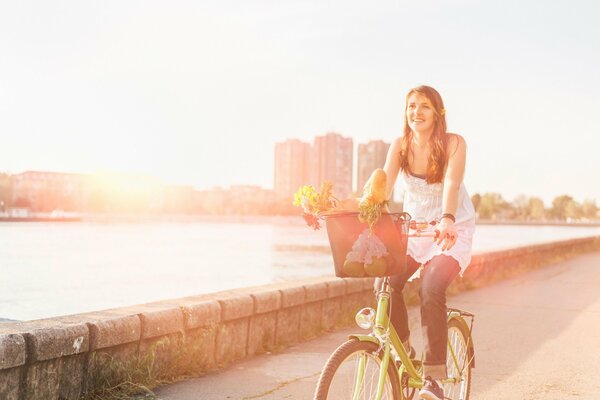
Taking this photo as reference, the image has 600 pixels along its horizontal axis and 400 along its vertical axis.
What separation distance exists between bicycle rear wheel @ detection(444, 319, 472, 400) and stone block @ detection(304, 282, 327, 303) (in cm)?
285

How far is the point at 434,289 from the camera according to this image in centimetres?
378

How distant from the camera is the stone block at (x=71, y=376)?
14.9ft

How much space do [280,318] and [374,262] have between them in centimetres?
368

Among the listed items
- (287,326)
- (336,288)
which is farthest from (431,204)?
(336,288)

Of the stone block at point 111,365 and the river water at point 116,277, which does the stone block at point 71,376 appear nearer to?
the stone block at point 111,365

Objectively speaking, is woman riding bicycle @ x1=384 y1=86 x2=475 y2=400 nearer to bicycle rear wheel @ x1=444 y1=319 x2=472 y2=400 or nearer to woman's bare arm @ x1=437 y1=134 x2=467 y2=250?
woman's bare arm @ x1=437 y1=134 x2=467 y2=250

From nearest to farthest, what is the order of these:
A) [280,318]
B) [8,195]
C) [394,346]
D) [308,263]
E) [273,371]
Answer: [394,346]
[273,371]
[280,318]
[308,263]
[8,195]

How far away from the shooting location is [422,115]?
3932mm

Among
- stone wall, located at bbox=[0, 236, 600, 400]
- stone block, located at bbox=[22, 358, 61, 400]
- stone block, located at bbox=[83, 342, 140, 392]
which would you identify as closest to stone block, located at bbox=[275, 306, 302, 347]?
stone wall, located at bbox=[0, 236, 600, 400]

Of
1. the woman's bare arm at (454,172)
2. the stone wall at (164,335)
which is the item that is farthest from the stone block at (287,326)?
the woman's bare arm at (454,172)

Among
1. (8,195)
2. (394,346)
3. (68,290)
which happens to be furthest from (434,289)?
(8,195)

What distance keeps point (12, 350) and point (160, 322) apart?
1378mm

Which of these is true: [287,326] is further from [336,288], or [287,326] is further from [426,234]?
[426,234]

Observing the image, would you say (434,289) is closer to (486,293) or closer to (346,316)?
(346,316)
